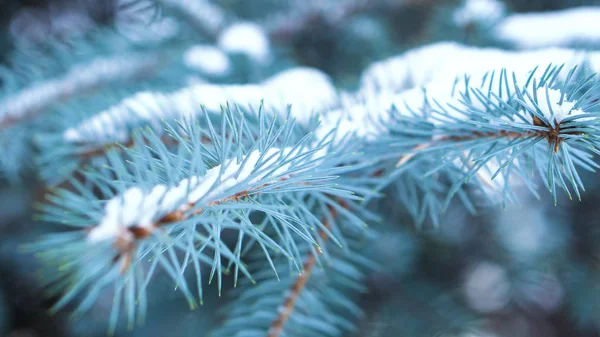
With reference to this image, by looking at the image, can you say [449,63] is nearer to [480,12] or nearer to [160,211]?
[480,12]

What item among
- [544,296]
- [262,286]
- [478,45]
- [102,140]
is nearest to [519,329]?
[544,296]

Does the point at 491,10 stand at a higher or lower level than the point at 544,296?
higher

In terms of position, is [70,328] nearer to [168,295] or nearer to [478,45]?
[168,295]

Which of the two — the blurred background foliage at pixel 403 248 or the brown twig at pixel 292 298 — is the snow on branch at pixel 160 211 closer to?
Result: the brown twig at pixel 292 298

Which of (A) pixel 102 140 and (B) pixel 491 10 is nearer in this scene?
(A) pixel 102 140

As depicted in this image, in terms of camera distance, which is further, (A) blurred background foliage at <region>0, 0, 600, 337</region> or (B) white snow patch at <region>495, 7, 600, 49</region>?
(A) blurred background foliage at <region>0, 0, 600, 337</region>

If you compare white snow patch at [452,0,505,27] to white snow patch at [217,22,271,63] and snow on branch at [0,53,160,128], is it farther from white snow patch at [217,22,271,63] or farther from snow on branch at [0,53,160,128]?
snow on branch at [0,53,160,128]

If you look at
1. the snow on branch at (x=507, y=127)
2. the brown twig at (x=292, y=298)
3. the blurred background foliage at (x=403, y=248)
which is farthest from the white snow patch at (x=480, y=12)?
the brown twig at (x=292, y=298)

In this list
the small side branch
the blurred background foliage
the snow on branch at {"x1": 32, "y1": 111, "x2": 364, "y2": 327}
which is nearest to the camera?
the snow on branch at {"x1": 32, "y1": 111, "x2": 364, "y2": 327}

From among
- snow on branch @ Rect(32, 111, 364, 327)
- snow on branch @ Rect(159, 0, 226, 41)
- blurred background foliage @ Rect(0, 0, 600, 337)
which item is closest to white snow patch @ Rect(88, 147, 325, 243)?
snow on branch @ Rect(32, 111, 364, 327)
